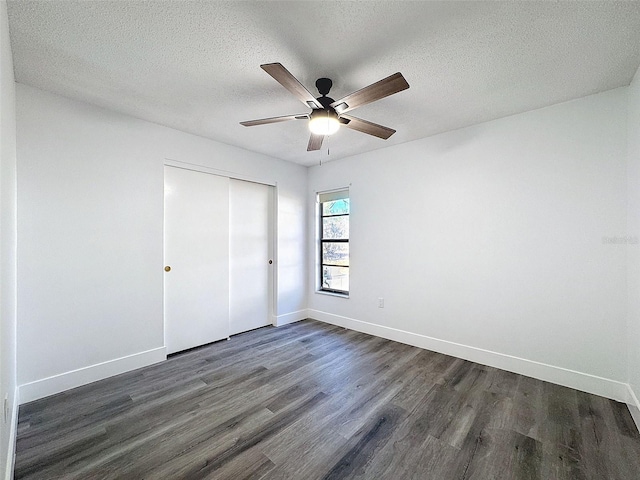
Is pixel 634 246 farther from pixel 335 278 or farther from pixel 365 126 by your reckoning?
pixel 335 278

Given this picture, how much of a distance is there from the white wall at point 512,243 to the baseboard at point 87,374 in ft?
8.75

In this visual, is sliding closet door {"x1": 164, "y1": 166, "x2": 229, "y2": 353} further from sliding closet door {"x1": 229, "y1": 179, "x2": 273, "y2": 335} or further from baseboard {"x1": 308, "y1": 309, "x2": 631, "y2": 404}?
baseboard {"x1": 308, "y1": 309, "x2": 631, "y2": 404}

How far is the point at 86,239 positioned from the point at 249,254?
1.90 meters

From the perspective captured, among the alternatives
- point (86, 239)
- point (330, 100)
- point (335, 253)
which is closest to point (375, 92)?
point (330, 100)

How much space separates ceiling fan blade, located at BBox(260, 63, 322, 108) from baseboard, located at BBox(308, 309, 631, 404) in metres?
2.93

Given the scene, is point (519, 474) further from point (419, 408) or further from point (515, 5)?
point (515, 5)

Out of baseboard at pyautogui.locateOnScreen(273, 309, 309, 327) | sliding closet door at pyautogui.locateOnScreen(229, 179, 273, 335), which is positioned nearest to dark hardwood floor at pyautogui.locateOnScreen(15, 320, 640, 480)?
sliding closet door at pyautogui.locateOnScreen(229, 179, 273, 335)

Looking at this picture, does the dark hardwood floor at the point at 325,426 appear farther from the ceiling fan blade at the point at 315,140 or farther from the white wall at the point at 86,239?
the ceiling fan blade at the point at 315,140

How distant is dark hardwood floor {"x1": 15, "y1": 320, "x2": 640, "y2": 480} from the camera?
1609 mm

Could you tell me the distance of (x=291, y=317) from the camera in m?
4.43

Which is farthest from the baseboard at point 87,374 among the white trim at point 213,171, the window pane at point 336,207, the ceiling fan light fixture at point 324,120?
the window pane at point 336,207

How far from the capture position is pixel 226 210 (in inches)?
146

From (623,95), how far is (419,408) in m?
3.08

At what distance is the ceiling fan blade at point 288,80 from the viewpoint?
5.17 ft
